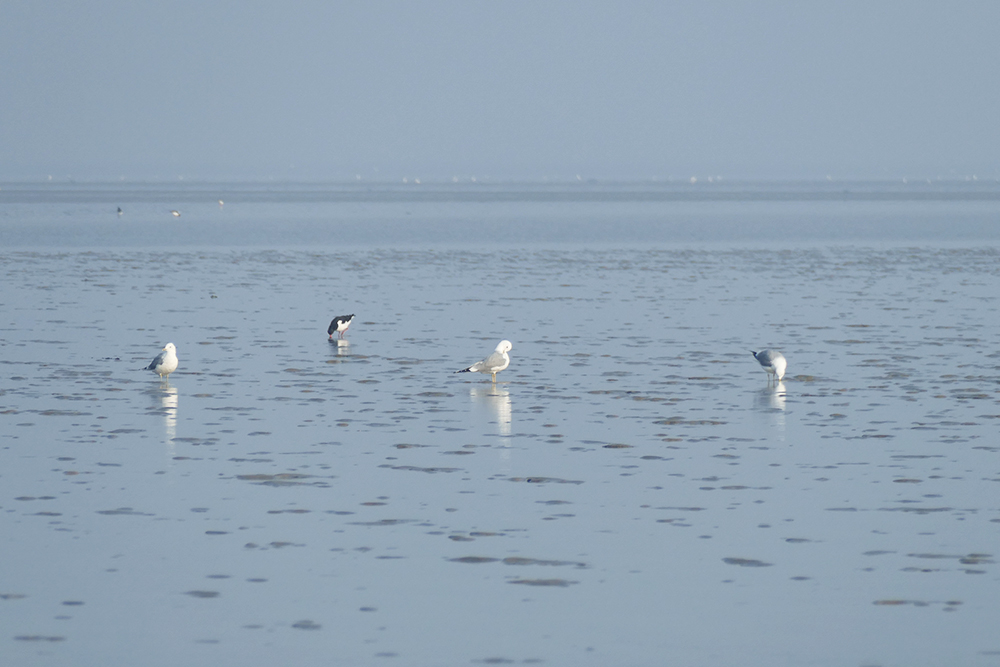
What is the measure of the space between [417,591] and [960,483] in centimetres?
554

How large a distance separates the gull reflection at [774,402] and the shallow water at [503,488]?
0.28 ft

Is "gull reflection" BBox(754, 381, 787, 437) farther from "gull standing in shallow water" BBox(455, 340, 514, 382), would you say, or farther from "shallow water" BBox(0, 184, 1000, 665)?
"gull standing in shallow water" BBox(455, 340, 514, 382)

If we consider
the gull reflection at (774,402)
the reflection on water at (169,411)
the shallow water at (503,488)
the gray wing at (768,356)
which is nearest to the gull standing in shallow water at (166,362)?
the reflection on water at (169,411)

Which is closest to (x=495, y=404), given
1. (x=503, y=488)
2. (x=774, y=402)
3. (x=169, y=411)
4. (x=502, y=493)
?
(x=774, y=402)

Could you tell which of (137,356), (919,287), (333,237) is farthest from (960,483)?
(333,237)

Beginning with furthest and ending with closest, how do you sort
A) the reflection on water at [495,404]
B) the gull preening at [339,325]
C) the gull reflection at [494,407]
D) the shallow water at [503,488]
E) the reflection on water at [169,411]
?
1. the gull preening at [339,325]
2. the reflection on water at [495,404]
3. the gull reflection at [494,407]
4. the reflection on water at [169,411]
5. the shallow water at [503,488]

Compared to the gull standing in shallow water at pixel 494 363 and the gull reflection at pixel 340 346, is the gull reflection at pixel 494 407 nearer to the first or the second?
the gull standing in shallow water at pixel 494 363

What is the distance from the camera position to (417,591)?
9.81 metres

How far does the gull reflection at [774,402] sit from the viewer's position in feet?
53.5

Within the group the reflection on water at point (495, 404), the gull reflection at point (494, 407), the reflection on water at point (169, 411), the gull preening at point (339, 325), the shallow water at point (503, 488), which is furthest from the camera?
the gull preening at point (339, 325)

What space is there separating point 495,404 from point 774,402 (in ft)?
10.9

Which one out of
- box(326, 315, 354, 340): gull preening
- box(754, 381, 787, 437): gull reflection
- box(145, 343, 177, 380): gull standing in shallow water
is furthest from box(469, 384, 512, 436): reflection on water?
box(326, 315, 354, 340): gull preening

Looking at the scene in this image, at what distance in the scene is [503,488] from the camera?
1277cm

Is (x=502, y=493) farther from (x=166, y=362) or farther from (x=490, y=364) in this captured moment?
(x=166, y=362)
